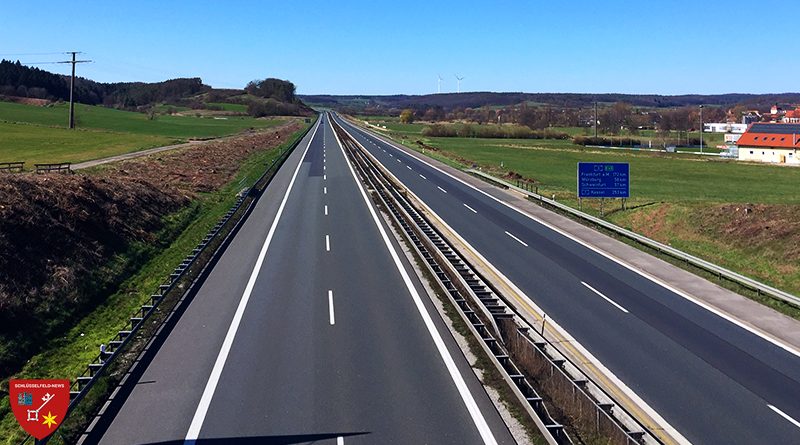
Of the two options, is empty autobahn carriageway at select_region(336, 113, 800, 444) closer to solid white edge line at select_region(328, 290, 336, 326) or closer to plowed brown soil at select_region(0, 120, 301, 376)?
solid white edge line at select_region(328, 290, 336, 326)

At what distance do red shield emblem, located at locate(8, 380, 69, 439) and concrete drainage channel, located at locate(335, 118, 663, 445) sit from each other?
8992mm

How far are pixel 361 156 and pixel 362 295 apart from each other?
6286 cm

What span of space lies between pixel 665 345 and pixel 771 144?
95553 mm

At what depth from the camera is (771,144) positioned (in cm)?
9844

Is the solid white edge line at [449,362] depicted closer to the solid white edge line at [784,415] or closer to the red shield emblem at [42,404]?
the solid white edge line at [784,415]

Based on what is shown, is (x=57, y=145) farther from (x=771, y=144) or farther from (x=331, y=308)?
(x=771, y=144)

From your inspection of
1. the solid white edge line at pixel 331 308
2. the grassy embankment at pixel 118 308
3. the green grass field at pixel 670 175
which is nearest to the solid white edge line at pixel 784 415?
the solid white edge line at pixel 331 308

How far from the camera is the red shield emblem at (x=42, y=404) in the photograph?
10914 mm

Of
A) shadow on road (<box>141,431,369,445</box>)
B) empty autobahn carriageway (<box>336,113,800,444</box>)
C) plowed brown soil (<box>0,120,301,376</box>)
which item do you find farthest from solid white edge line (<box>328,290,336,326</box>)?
plowed brown soil (<box>0,120,301,376</box>)

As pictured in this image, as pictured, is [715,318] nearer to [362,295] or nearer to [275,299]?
[362,295]

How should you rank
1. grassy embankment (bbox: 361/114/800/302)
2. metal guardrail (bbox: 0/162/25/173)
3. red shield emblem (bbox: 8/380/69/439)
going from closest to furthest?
1. red shield emblem (bbox: 8/380/69/439)
2. grassy embankment (bbox: 361/114/800/302)
3. metal guardrail (bbox: 0/162/25/173)

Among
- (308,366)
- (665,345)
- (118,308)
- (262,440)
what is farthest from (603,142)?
(262,440)

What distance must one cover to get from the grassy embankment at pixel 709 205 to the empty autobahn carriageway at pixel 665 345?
16.5ft

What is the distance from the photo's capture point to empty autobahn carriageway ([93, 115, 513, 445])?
1315cm
